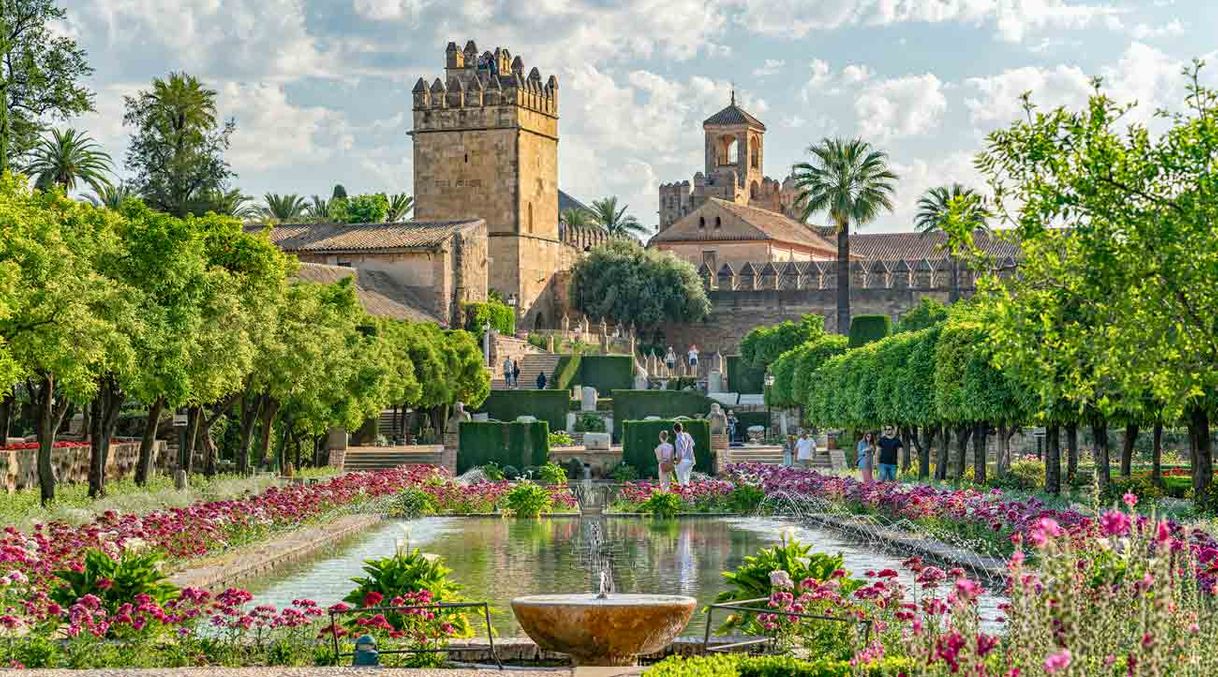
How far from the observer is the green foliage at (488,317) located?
65.6m

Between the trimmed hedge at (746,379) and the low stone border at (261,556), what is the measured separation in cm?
3850

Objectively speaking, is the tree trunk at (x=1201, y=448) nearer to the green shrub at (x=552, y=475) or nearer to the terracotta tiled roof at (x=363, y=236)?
the green shrub at (x=552, y=475)

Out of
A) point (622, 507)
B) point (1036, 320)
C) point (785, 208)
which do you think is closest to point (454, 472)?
point (622, 507)

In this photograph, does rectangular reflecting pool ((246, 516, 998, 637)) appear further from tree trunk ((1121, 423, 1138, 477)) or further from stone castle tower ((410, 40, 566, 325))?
stone castle tower ((410, 40, 566, 325))

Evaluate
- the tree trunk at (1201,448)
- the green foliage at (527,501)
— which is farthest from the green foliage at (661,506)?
the tree trunk at (1201,448)

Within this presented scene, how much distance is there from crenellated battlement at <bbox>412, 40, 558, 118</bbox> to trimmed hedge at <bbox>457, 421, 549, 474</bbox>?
3730 centimetres

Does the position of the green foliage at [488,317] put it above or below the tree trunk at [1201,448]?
above

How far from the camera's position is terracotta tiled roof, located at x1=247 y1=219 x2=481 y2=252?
66762 mm

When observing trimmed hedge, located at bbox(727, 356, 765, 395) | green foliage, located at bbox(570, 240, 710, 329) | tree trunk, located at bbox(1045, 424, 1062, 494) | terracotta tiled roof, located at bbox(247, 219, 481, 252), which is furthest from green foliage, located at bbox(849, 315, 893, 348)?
tree trunk, located at bbox(1045, 424, 1062, 494)

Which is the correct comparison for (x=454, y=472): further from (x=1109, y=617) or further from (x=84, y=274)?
(x=1109, y=617)

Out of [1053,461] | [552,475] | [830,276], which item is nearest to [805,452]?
[552,475]

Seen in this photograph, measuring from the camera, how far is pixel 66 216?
2347cm

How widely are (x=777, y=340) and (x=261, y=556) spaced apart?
43.6 metres

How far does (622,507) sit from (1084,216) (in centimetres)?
1601
